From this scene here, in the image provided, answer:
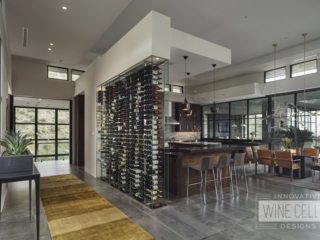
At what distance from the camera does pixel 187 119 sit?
1122 cm

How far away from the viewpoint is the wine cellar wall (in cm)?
365

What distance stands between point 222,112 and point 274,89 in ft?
10.0

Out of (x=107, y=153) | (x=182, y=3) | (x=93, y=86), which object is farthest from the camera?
(x=93, y=86)

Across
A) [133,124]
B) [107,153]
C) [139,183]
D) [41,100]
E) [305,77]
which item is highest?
[305,77]

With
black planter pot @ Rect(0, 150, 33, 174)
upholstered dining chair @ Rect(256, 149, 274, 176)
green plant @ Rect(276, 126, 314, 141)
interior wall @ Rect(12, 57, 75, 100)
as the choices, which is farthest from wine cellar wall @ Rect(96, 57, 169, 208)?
green plant @ Rect(276, 126, 314, 141)

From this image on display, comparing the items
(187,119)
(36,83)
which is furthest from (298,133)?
(36,83)

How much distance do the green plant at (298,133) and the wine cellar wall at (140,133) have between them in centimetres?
625

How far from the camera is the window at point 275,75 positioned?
8.24 meters

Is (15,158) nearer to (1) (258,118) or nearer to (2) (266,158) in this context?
(2) (266,158)

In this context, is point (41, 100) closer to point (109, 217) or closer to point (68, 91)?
point (68, 91)

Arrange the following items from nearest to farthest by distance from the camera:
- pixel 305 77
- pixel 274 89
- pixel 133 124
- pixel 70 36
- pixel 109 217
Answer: pixel 109 217
pixel 133 124
pixel 70 36
pixel 305 77
pixel 274 89

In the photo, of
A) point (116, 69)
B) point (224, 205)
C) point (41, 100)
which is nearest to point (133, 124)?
point (116, 69)

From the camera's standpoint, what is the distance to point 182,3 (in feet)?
14.8

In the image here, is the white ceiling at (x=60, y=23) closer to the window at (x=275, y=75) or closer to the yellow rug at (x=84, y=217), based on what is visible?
the yellow rug at (x=84, y=217)
